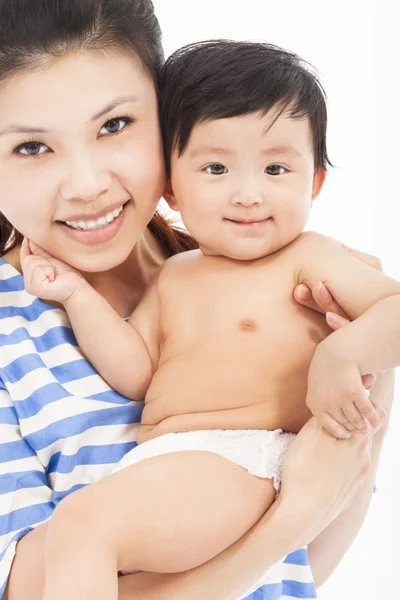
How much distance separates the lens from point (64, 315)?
177 centimetres

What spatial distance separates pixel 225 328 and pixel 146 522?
1.20 feet

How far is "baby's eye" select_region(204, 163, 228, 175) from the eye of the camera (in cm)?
160

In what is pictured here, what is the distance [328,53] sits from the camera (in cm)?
301

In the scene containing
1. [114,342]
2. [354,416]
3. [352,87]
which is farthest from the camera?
[352,87]

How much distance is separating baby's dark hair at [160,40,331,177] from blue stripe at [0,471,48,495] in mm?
581

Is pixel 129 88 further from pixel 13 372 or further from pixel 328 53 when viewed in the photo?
pixel 328 53

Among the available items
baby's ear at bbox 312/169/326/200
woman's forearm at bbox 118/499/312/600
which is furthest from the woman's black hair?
woman's forearm at bbox 118/499/312/600

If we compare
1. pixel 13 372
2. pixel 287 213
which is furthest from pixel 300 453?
pixel 13 372

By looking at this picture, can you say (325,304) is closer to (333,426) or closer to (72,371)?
(333,426)

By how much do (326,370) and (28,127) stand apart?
620mm

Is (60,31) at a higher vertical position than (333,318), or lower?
higher

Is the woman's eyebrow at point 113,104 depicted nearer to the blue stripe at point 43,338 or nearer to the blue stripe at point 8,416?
the blue stripe at point 43,338

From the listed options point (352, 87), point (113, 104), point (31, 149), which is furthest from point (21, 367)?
point (352, 87)

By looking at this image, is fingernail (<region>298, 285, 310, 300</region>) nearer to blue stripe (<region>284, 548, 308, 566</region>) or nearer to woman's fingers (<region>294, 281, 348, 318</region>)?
woman's fingers (<region>294, 281, 348, 318</region>)
